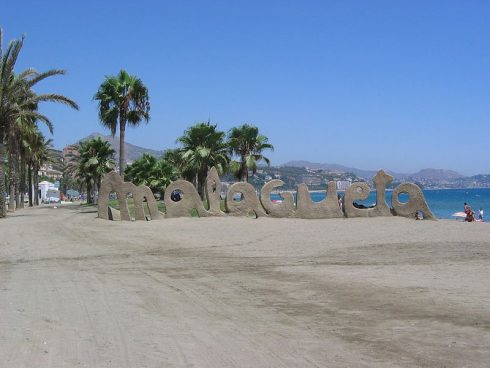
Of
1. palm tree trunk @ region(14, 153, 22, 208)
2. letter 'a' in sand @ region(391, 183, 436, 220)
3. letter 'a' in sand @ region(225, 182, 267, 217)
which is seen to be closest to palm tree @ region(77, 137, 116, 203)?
palm tree trunk @ region(14, 153, 22, 208)

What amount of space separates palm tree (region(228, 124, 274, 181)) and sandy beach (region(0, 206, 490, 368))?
2482cm

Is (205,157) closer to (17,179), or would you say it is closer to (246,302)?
(17,179)

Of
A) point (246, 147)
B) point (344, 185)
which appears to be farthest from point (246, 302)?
point (344, 185)

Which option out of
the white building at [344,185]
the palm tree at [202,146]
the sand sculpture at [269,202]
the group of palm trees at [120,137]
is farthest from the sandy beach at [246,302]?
the palm tree at [202,146]

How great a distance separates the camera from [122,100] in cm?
3522

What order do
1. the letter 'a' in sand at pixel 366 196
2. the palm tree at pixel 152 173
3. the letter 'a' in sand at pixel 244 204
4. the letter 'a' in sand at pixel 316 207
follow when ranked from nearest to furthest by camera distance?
the letter 'a' in sand at pixel 366 196 → the letter 'a' in sand at pixel 316 207 → the letter 'a' in sand at pixel 244 204 → the palm tree at pixel 152 173

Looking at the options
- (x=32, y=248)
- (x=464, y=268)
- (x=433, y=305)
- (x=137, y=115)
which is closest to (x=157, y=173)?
(x=137, y=115)

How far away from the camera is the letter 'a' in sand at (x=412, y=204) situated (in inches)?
1003

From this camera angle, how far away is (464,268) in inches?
498

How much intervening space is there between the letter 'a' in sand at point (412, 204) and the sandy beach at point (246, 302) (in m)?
6.62

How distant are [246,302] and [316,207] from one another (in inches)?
668

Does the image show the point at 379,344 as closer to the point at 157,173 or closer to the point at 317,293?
the point at 317,293

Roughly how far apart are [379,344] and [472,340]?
1.11m

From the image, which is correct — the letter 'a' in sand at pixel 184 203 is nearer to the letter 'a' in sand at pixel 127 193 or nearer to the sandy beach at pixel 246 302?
the letter 'a' in sand at pixel 127 193
